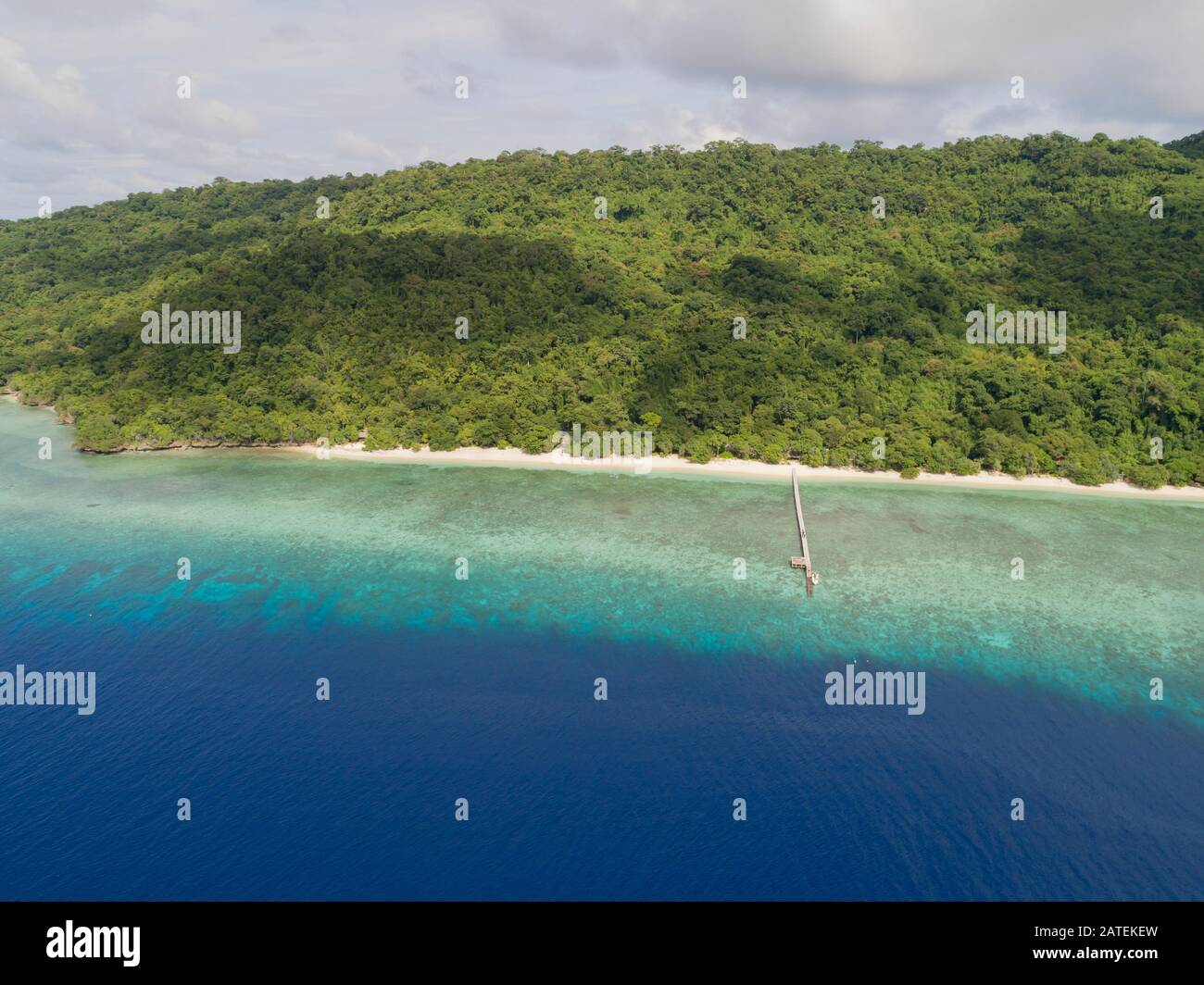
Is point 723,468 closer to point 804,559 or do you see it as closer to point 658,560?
point 804,559

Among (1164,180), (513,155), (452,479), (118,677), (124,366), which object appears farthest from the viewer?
(513,155)

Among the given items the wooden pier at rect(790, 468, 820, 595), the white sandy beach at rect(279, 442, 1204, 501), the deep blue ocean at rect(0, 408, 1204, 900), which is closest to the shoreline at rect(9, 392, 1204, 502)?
the white sandy beach at rect(279, 442, 1204, 501)

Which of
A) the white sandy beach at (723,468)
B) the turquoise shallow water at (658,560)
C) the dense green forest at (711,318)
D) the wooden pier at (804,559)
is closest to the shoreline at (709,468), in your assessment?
the white sandy beach at (723,468)

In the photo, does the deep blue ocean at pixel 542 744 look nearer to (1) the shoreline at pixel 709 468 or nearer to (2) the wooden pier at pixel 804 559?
(2) the wooden pier at pixel 804 559

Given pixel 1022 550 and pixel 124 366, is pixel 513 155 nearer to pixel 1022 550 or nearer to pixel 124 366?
pixel 124 366

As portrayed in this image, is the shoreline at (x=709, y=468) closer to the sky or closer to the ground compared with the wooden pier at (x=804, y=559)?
closer to the sky

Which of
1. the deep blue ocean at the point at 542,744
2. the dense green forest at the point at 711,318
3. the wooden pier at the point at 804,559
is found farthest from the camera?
the dense green forest at the point at 711,318

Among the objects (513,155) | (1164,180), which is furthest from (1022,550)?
(513,155)

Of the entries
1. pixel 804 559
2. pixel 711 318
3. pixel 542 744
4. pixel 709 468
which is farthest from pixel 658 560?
pixel 711 318
